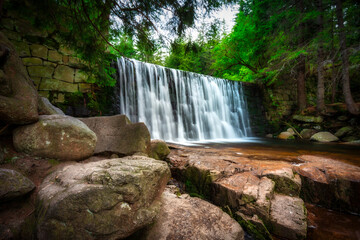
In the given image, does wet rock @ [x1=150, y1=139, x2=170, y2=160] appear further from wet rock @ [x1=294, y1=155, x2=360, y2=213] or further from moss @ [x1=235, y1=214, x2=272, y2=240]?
wet rock @ [x1=294, y1=155, x2=360, y2=213]

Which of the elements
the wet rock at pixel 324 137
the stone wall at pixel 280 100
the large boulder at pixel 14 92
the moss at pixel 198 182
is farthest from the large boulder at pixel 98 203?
the stone wall at pixel 280 100

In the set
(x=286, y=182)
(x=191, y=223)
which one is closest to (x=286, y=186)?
(x=286, y=182)

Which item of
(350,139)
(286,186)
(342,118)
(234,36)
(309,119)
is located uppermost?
(234,36)

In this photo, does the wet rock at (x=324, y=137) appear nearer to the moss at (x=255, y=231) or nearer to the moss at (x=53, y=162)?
the moss at (x=255, y=231)

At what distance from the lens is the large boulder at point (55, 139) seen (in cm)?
175

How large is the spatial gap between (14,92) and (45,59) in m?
2.86

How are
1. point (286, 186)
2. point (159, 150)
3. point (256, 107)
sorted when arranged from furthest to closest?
point (256, 107), point (159, 150), point (286, 186)

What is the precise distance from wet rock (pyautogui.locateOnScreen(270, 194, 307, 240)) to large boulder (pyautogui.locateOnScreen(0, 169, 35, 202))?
2354mm

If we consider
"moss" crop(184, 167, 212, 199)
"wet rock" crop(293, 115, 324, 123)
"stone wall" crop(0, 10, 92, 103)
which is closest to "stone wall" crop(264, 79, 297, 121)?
"wet rock" crop(293, 115, 324, 123)

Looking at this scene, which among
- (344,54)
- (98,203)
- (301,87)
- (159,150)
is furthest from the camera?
(301,87)

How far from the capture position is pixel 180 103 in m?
8.02

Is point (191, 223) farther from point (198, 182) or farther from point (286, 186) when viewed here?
point (286, 186)

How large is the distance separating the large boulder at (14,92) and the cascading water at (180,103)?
3747mm

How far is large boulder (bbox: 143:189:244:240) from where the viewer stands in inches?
51.1
